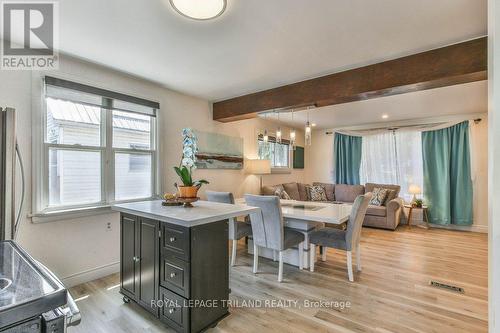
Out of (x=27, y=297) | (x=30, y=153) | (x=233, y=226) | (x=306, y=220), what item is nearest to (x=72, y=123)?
(x=30, y=153)

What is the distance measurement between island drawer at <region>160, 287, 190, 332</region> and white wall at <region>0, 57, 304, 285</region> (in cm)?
135

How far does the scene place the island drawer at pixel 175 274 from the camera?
1675 millimetres

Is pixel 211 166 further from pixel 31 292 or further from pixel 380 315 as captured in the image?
pixel 31 292

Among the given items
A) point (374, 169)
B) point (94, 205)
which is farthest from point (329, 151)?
point (94, 205)

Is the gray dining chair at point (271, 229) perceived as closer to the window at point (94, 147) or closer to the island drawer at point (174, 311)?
the island drawer at point (174, 311)

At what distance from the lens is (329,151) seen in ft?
21.6

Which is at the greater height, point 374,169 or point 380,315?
point 374,169

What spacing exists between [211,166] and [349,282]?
2.55m

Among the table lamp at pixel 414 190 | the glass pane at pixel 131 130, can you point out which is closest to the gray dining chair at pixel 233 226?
the glass pane at pixel 131 130

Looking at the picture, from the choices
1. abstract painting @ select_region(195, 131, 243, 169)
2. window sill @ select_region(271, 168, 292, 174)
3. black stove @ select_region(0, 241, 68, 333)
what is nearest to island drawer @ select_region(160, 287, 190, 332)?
black stove @ select_region(0, 241, 68, 333)

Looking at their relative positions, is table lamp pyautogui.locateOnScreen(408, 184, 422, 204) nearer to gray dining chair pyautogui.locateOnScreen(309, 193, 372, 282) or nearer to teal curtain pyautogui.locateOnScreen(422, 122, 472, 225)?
teal curtain pyautogui.locateOnScreen(422, 122, 472, 225)

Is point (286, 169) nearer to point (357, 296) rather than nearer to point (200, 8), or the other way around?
point (357, 296)

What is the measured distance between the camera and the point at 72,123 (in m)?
2.56

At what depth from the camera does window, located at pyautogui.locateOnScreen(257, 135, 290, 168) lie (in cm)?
535
